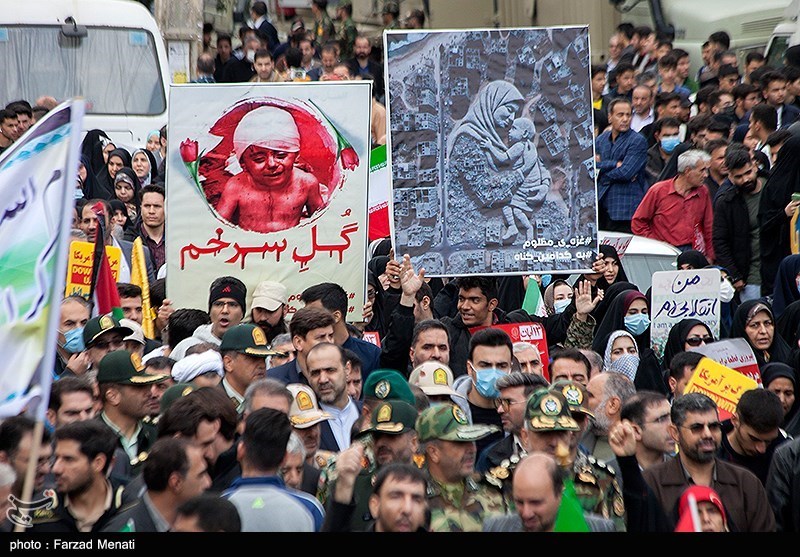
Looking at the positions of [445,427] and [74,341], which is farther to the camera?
[74,341]

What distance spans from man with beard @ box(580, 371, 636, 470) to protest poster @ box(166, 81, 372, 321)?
234 cm

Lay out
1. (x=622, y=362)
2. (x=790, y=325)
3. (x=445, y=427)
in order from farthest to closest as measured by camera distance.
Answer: (x=790, y=325) → (x=622, y=362) → (x=445, y=427)

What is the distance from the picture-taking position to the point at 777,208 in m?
12.6

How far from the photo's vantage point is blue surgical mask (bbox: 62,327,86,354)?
9883 millimetres

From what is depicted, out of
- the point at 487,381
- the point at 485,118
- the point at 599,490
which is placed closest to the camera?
the point at 599,490

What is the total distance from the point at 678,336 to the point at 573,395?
2.83 metres

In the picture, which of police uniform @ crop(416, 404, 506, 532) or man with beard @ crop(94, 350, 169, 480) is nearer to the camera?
police uniform @ crop(416, 404, 506, 532)

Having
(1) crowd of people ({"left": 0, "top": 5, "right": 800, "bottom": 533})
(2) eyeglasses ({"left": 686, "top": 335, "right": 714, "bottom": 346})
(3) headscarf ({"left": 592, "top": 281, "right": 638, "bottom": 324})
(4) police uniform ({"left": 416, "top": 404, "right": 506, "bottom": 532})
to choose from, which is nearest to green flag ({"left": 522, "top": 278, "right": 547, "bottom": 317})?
(1) crowd of people ({"left": 0, "top": 5, "right": 800, "bottom": 533})

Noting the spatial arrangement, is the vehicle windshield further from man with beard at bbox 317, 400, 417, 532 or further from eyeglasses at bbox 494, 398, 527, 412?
man with beard at bbox 317, 400, 417, 532

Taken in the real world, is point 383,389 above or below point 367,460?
above

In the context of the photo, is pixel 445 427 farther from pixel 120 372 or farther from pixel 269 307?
pixel 269 307

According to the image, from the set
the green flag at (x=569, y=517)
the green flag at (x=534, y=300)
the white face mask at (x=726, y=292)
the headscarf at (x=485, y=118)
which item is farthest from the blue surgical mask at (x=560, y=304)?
the green flag at (x=569, y=517)

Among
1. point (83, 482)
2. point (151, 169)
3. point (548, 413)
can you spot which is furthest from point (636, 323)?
point (151, 169)

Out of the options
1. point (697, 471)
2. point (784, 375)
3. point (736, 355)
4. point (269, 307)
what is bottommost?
point (697, 471)
